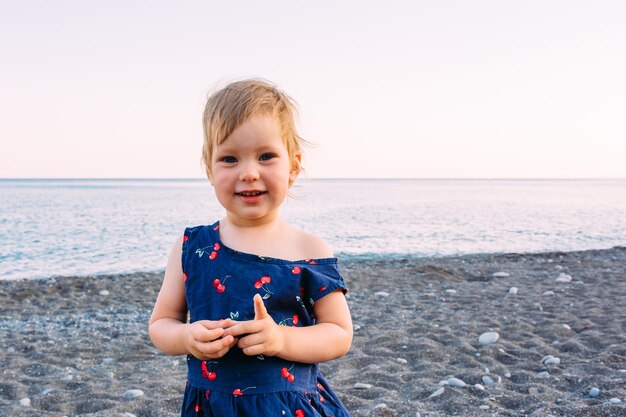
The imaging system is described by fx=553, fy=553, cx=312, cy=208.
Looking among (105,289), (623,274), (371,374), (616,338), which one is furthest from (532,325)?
(105,289)

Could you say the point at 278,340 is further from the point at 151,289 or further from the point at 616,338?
the point at 151,289

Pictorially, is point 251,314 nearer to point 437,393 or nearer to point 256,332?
point 256,332

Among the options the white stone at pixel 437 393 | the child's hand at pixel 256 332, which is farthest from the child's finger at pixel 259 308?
the white stone at pixel 437 393

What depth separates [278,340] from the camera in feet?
5.84

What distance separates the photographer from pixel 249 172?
1.95m

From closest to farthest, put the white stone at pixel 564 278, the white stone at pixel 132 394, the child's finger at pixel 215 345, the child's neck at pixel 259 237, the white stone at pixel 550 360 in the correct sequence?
the child's finger at pixel 215 345 → the child's neck at pixel 259 237 → the white stone at pixel 132 394 → the white stone at pixel 550 360 → the white stone at pixel 564 278

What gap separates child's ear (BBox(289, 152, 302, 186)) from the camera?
7.17ft

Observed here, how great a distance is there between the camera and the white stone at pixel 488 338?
6.01 meters

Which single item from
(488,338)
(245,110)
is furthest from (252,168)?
(488,338)

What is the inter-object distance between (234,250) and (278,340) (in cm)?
44

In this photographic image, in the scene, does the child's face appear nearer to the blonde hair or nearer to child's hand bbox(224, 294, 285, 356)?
the blonde hair

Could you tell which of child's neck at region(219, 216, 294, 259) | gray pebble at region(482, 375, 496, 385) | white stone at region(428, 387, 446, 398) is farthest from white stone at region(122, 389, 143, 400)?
child's neck at region(219, 216, 294, 259)

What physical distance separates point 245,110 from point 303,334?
2.66 ft

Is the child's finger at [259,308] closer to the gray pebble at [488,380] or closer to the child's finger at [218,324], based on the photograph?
the child's finger at [218,324]
